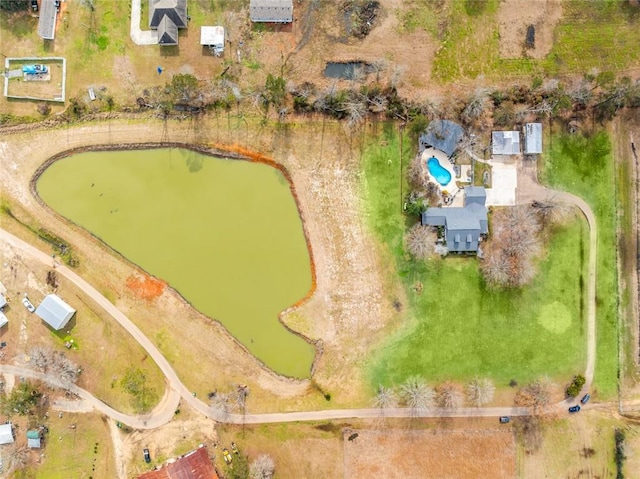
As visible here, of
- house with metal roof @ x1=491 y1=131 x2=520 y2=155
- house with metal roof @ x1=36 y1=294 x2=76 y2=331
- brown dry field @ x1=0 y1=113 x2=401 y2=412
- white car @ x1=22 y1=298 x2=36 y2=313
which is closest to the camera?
house with metal roof @ x1=36 y1=294 x2=76 y2=331

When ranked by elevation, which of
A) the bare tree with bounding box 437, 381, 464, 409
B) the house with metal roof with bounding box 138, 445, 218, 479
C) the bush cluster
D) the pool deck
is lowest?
the house with metal roof with bounding box 138, 445, 218, 479

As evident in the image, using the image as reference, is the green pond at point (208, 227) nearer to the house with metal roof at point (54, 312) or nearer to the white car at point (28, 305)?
the house with metal roof at point (54, 312)

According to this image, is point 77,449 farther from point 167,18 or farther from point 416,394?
point 167,18

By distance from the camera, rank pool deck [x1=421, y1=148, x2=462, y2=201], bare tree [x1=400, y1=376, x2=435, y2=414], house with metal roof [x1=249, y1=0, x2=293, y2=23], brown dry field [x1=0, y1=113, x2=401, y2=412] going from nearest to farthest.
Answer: bare tree [x1=400, y1=376, x2=435, y2=414] → house with metal roof [x1=249, y1=0, x2=293, y2=23] → brown dry field [x1=0, y1=113, x2=401, y2=412] → pool deck [x1=421, y1=148, x2=462, y2=201]

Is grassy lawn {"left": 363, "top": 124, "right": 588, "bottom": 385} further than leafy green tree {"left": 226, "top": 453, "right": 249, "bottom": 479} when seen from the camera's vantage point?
Yes

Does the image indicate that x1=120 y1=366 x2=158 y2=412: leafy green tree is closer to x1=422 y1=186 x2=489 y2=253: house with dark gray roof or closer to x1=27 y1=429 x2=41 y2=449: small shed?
x1=27 y1=429 x2=41 y2=449: small shed

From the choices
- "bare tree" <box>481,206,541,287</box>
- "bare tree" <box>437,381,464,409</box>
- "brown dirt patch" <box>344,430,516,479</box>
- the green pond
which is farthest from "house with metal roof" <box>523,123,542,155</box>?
"brown dirt patch" <box>344,430,516,479</box>
